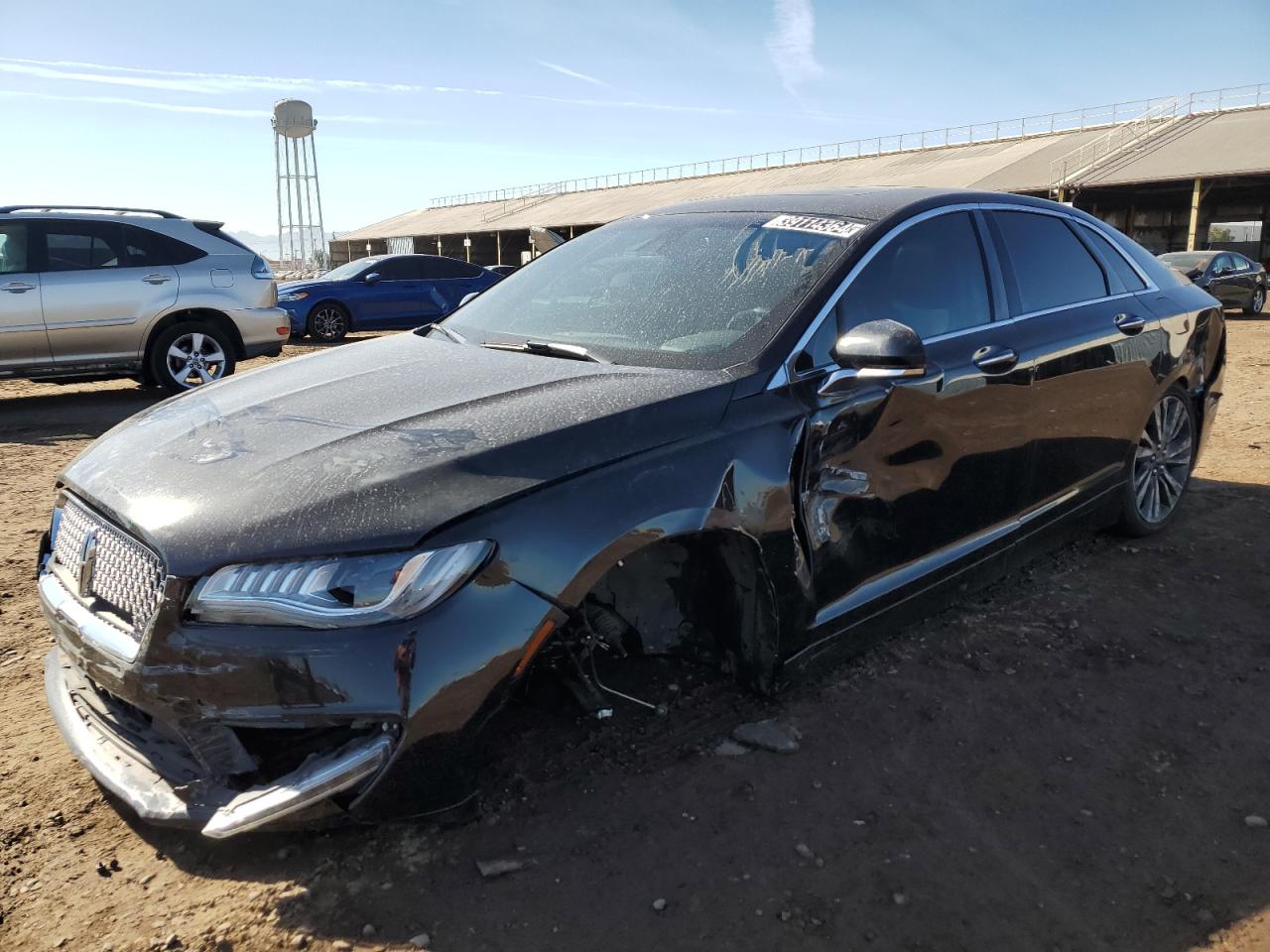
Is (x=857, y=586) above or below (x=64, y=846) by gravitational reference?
above

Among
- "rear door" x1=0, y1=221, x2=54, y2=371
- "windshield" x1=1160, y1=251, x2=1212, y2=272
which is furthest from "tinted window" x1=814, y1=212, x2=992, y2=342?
"windshield" x1=1160, y1=251, x2=1212, y2=272

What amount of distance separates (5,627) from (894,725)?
3.25 meters

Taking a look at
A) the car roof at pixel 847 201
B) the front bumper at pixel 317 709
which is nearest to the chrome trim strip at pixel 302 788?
the front bumper at pixel 317 709

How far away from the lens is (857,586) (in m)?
2.96

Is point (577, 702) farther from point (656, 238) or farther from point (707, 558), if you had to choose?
point (656, 238)

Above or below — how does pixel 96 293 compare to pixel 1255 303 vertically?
above

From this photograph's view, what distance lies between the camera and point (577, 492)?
87.4 inches

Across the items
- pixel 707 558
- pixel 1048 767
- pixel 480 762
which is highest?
pixel 707 558

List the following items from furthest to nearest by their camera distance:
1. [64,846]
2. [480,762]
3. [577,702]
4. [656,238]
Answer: [656,238], [577,702], [64,846], [480,762]

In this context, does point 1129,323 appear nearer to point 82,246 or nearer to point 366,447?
point 366,447

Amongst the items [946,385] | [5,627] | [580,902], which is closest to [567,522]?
[580,902]

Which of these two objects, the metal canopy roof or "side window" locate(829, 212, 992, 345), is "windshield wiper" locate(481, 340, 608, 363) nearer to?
"side window" locate(829, 212, 992, 345)

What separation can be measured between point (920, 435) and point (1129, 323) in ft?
5.59

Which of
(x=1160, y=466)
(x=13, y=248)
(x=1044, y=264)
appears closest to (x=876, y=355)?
(x=1044, y=264)
